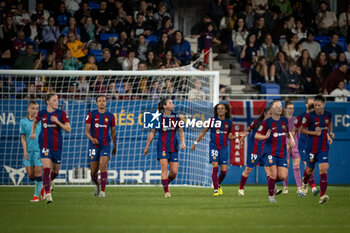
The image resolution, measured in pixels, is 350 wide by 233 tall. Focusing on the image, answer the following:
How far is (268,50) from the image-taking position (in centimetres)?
2022

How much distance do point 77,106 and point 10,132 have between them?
Answer: 182 centimetres

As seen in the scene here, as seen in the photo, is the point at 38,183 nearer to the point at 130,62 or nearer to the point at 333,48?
the point at 130,62

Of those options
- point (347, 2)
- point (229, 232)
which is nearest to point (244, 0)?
point (347, 2)

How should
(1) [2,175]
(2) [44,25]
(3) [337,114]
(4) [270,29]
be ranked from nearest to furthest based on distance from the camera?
1. (1) [2,175]
2. (3) [337,114]
3. (2) [44,25]
4. (4) [270,29]

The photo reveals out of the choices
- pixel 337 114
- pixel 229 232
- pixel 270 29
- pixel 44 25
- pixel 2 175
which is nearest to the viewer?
pixel 229 232

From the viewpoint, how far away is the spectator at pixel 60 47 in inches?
739

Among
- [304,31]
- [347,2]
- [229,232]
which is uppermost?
[347,2]

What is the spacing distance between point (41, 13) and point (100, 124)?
27.2ft

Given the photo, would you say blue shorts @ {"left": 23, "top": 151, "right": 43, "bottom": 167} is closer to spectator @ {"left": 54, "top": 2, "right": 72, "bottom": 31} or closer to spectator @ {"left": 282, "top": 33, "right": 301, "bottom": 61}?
spectator @ {"left": 54, "top": 2, "right": 72, "bottom": 31}

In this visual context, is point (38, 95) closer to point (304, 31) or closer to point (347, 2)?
point (304, 31)

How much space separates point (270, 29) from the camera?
20.9 m

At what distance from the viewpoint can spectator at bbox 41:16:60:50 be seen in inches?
759

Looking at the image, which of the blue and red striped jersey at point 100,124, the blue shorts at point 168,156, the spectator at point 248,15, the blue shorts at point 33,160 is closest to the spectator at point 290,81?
the spectator at point 248,15

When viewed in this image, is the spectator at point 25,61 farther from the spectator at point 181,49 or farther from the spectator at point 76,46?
the spectator at point 181,49
